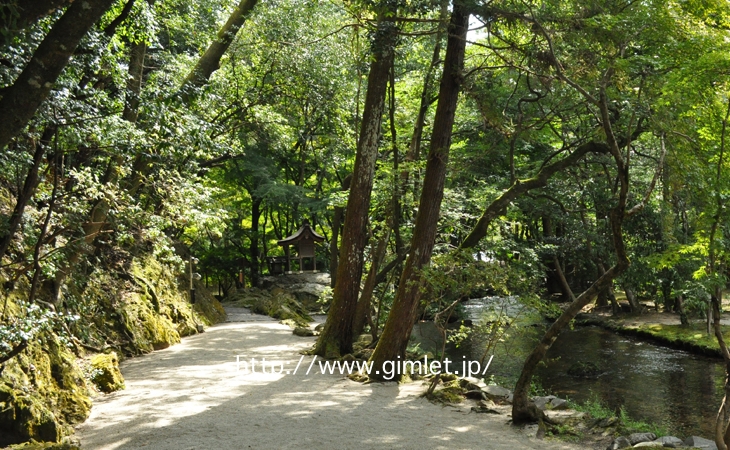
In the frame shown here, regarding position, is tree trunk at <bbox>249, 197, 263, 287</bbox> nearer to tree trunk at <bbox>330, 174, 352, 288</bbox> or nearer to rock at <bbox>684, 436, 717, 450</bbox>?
tree trunk at <bbox>330, 174, 352, 288</bbox>

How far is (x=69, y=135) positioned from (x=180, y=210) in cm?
380

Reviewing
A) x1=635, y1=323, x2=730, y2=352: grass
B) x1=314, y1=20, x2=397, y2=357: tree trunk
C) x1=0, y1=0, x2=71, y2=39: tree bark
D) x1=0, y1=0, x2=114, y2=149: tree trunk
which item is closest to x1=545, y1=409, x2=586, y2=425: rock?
x1=314, y1=20, x2=397, y2=357: tree trunk

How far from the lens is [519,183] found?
918 centimetres

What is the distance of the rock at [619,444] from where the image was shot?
536 cm

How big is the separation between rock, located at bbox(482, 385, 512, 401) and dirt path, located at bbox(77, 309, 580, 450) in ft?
2.24

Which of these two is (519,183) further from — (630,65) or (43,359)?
(43,359)

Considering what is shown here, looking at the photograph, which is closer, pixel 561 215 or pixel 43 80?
pixel 43 80

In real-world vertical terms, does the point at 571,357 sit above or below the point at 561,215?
below

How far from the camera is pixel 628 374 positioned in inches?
439

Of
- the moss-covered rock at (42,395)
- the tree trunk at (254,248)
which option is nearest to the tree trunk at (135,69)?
the moss-covered rock at (42,395)

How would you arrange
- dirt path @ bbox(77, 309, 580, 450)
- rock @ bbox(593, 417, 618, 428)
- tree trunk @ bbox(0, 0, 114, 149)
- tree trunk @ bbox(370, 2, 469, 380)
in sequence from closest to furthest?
tree trunk @ bbox(0, 0, 114, 149)
dirt path @ bbox(77, 309, 580, 450)
rock @ bbox(593, 417, 618, 428)
tree trunk @ bbox(370, 2, 469, 380)

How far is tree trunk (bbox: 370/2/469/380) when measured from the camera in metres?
8.16

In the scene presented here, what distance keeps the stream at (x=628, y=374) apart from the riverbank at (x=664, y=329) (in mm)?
296

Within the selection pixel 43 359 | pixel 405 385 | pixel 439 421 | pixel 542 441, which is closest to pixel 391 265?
pixel 405 385
